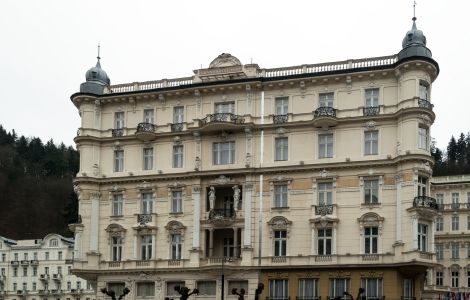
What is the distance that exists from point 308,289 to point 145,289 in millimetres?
13662

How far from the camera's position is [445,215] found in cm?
10288

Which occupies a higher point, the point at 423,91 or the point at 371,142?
the point at 423,91

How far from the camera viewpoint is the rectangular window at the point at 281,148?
6209 cm

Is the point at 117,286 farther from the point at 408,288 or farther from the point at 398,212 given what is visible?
the point at 398,212

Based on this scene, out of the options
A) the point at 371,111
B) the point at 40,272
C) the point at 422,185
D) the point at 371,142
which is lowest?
the point at 40,272

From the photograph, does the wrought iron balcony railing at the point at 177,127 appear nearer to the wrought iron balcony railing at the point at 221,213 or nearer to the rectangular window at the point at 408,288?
the wrought iron balcony railing at the point at 221,213

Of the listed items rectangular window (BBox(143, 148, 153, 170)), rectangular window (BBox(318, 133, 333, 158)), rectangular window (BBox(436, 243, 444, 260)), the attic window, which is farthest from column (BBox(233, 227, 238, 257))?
the attic window

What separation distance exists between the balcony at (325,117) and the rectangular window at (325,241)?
8023 mm

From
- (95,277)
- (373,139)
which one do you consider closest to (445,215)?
(373,139)

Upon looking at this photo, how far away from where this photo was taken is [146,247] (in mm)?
64875

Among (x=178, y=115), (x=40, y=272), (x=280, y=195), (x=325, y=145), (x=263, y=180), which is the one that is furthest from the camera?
(x=40, y=272)

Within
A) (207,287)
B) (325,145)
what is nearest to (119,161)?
(207,287)

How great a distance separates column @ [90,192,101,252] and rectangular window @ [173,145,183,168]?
7305mm

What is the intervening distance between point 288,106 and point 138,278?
18.4 m
